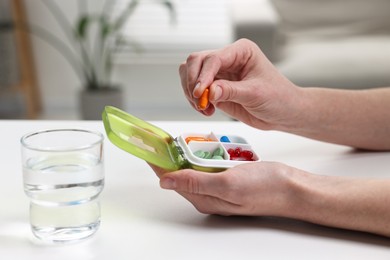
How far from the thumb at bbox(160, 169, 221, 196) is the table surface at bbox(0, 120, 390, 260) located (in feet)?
0.17


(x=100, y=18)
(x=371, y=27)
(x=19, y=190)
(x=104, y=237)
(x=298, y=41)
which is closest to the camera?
(x=104, y=237)

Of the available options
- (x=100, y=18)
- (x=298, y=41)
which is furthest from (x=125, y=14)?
(x=298, y=41)

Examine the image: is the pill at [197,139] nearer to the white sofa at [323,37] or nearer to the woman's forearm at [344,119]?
the woman's forearm at [344,119]

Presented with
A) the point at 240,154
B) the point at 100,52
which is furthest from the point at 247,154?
the point at 100,52

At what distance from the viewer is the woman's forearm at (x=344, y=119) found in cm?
105

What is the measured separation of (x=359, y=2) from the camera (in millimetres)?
2561

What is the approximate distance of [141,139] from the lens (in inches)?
32.4

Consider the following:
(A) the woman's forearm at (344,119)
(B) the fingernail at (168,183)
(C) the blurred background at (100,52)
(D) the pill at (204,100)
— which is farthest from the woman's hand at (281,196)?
(C) the blurred background at (100,52)

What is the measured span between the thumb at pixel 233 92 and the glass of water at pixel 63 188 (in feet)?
0.66

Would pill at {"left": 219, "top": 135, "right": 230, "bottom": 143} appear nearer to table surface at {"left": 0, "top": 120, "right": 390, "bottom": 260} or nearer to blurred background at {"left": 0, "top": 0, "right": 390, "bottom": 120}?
table surface at {"left": 0, "top": 120, "right": 390, "bottom": 260}

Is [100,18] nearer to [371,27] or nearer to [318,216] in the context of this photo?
[371,27]

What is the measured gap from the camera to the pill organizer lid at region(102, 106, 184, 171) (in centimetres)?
77

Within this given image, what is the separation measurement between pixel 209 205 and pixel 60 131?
21 cm

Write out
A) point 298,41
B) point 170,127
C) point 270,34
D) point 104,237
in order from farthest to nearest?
1. point 298,41
2. point 270,34
3. point 170,127
4. point 104,237
